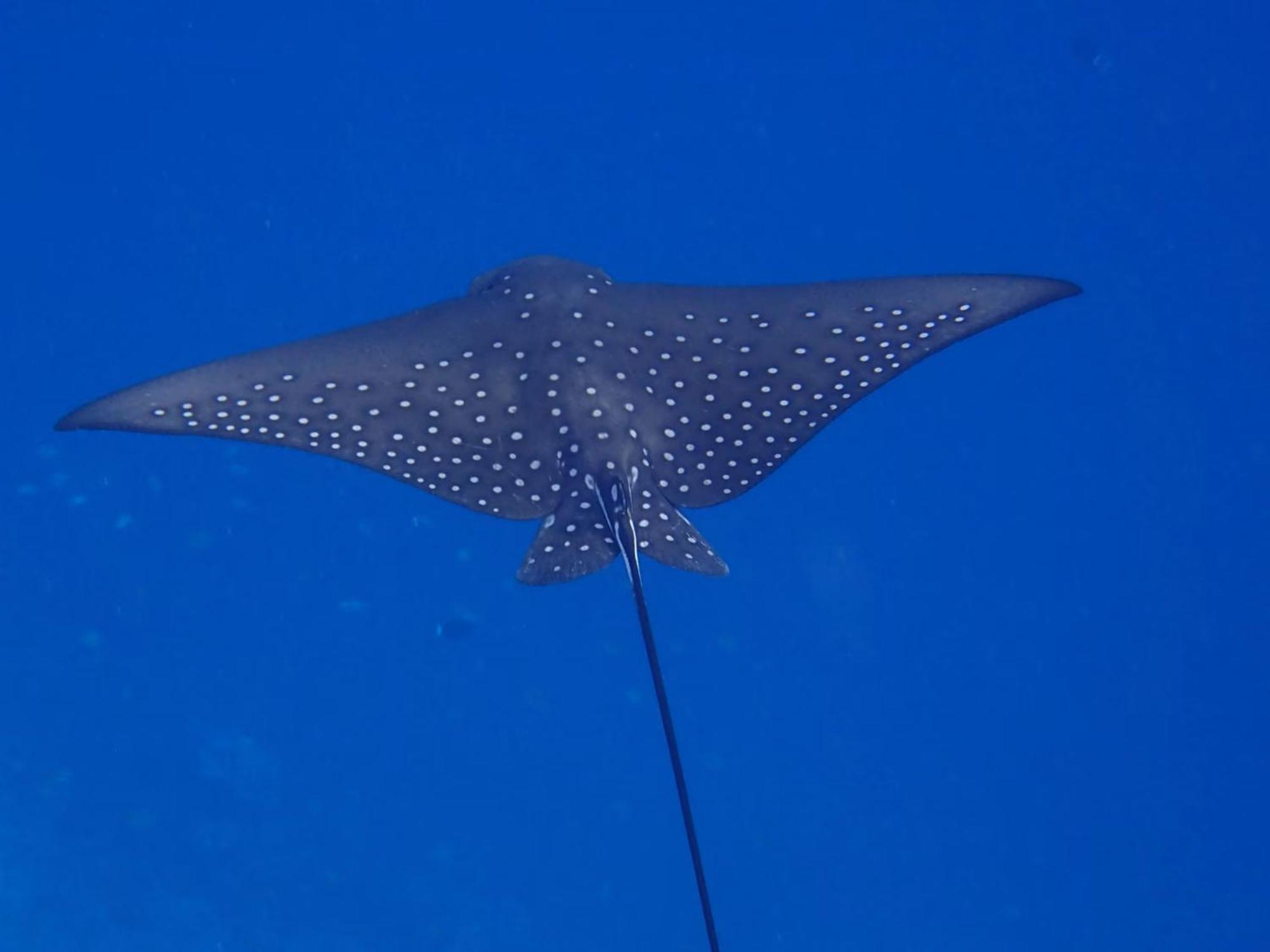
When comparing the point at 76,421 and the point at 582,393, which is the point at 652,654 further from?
the point at 76,421

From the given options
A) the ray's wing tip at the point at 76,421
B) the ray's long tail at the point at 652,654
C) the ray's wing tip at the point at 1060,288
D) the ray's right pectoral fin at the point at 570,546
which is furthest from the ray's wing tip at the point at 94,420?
the ray's wing tip at the point at 1060,288

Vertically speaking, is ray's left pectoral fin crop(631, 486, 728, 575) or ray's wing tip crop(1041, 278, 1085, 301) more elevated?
ray's wing tip crop(1041, 278, 1085, 301)

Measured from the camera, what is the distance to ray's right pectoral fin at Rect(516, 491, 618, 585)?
405cm

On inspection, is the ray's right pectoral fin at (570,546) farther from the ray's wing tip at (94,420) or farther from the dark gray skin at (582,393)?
the ray's wing tip at (94,420)

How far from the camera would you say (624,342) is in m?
4.58

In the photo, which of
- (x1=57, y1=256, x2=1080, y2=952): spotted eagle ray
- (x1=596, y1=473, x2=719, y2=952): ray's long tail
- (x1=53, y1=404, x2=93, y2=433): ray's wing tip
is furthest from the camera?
(x1=57, y1=256, x2=1080, y2=952): spotted eagle ray

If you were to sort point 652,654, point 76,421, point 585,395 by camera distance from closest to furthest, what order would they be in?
point 652,654 → point 76,421 → point 585,395

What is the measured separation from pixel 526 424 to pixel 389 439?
0.53 meters

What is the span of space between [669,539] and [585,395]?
2.22 feet

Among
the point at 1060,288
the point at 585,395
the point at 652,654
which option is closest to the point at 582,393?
the point at 585,395

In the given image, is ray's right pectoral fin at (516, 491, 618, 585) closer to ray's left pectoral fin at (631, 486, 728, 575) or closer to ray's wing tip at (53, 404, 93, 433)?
ray's left pectoral fin at (631, 486, 728, 575)

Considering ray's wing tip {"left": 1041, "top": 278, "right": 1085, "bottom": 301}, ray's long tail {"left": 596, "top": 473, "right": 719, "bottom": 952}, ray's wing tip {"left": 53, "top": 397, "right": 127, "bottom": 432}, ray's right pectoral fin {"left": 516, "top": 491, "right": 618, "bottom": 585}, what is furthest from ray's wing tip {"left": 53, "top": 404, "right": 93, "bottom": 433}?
ray's wing tip {"left": 1041, "top": 278, "right": 1085, "bottom": 301}

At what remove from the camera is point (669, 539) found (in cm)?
415

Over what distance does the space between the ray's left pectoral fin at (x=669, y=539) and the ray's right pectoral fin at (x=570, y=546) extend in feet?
0.45
